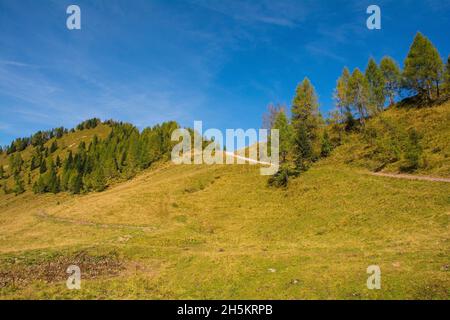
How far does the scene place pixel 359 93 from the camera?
74.3 metres

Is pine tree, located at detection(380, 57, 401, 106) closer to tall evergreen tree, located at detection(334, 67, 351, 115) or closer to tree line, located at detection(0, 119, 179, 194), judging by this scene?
tall evergreen tree, located at detection(334, 67, 351, 115)

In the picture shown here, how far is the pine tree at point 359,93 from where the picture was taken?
74.2 metres

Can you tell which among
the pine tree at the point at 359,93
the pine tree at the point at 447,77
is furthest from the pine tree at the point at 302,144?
the pine tree at the point at 447,77

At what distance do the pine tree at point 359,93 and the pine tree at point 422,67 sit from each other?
32.5 ft

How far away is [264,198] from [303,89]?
2475cm

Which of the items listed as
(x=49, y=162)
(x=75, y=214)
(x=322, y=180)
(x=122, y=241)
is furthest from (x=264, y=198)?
(x=49, y=162)

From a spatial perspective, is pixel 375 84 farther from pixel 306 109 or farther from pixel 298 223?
pixel 298 223

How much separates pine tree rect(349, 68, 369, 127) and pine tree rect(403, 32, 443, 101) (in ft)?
32.5

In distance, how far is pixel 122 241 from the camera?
36812 millimetres

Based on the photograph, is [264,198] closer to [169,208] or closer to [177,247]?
[169,208]

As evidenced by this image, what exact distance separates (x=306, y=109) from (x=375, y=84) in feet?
100

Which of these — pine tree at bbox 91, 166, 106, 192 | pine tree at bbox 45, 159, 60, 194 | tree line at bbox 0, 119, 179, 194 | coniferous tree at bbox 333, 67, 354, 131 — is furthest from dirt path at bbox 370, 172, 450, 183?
pine tree at bbox 45, 159, 60, 194

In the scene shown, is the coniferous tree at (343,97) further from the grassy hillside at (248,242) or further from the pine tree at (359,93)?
the grassy hillside at (248,242)

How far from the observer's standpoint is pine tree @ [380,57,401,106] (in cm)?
7975
